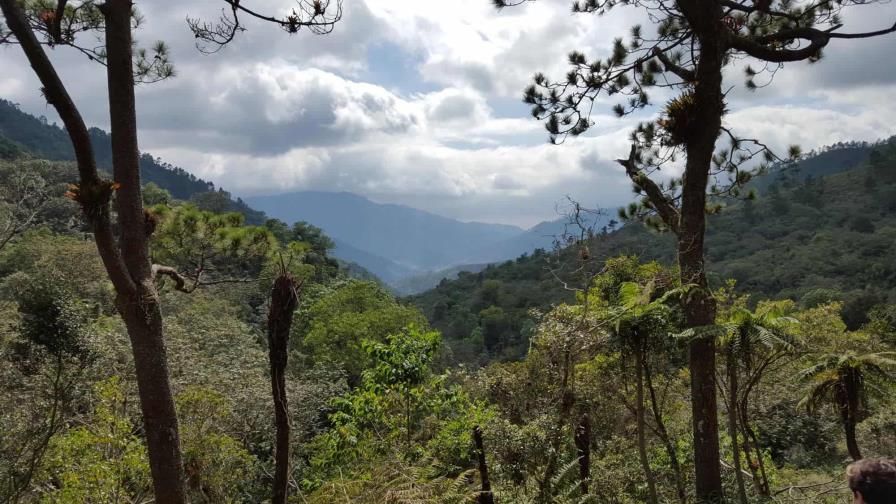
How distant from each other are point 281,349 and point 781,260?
58.8 meters

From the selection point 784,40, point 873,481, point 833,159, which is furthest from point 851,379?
point 833,159

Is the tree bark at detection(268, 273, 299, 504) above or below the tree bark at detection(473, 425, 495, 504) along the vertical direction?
above

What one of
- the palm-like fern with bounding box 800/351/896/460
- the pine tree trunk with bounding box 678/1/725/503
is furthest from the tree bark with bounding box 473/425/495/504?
the palm-like fern with bounding box 800/351/896/460

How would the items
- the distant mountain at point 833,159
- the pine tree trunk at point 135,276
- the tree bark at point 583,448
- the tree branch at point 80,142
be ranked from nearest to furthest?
the tree branch at point 80,142, the pine tree trunk at point 135,276, the tree bark at point 583,448, the distant mountain at point 833,159

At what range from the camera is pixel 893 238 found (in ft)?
169

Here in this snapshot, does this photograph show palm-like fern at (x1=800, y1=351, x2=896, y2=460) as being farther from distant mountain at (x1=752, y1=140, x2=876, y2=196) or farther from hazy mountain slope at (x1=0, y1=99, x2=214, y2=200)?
distant mountain at (x1=752, y1=140, x2=876, y2=196)

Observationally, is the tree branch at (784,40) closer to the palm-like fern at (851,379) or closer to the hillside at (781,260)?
the palm-like fern at (851,379)

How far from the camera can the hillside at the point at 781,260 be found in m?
44.2

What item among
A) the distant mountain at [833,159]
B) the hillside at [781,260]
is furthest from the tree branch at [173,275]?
the distant mountain at [833,159]

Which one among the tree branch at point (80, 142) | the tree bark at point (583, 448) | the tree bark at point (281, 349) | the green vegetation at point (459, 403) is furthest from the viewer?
the tree bark at point (583, 448)

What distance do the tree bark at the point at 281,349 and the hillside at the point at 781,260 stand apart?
3425 cm

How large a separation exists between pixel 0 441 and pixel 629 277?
8112 mm

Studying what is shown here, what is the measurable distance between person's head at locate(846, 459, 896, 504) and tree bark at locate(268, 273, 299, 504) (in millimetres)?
3527

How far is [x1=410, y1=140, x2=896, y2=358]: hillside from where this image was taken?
44.2 m
